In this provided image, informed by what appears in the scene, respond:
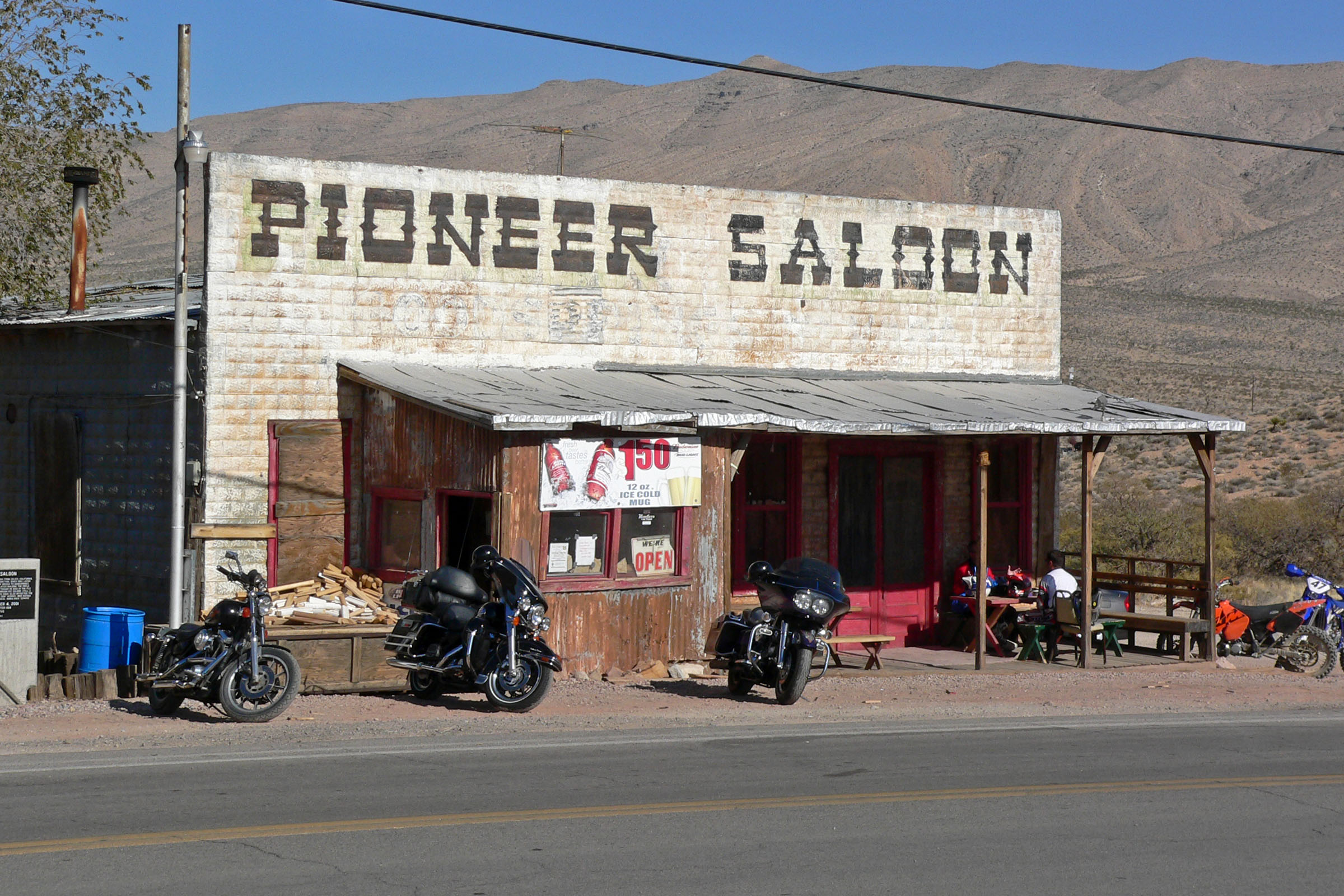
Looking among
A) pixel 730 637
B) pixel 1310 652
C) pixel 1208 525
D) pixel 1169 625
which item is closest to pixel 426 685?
pixel 730 637

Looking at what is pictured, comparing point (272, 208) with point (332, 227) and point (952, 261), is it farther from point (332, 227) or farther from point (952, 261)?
point (952, 261)

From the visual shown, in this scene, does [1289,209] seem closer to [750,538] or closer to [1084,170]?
[1084,170]

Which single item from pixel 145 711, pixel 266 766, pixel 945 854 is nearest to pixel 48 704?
pixel 145 711

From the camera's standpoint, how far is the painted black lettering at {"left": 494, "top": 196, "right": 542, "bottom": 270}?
1702cm

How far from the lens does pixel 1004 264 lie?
2006cm

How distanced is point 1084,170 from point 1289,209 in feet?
53.3

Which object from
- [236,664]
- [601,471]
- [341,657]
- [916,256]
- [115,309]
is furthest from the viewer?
[916,256]

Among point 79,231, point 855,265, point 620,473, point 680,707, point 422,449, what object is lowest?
point 680,707

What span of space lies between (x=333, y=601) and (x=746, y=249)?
22.3 feet

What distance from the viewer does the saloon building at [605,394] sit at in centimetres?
1526

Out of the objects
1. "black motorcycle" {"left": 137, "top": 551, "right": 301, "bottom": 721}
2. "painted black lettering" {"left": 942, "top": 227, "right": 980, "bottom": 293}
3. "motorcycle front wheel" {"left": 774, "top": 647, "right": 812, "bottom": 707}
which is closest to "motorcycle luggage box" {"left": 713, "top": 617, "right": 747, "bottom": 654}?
"motorcycle front wheel" {"left": 774, "top": 647, "right": 812, "bottom": 707}

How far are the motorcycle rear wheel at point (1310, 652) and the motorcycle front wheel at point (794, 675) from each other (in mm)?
6833

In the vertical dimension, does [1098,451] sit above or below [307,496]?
above

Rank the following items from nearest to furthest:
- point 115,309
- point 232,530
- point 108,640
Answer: point 108,640
point 232,530
point 115,309
